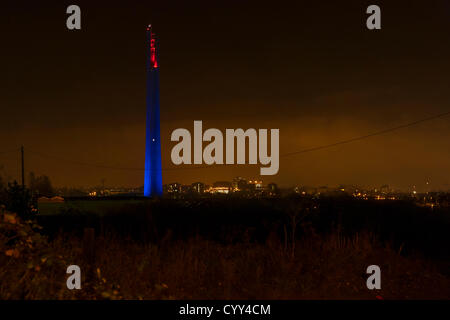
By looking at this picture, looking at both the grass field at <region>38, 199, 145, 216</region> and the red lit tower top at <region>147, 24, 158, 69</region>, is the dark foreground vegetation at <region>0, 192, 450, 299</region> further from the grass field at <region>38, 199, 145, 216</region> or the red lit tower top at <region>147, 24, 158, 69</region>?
the red lit tower top at <region>147, 24, 158, 69</region>

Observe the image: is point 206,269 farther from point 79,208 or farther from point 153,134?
point 153,134

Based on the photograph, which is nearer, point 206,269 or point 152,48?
point 206,269

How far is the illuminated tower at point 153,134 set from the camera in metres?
54.7

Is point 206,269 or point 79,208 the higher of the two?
point 206,269

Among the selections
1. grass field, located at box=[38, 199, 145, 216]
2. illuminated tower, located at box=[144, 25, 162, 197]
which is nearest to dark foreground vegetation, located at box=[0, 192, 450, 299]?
grass field, located at box=[38, 199, 145, 216]

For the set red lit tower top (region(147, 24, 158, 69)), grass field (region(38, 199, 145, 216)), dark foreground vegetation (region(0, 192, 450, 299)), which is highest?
red lit tower top (region(147, 24, 158, 69))

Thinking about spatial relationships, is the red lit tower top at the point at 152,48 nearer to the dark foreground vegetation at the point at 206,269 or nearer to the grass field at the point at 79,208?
the grass field at the point at 79,208

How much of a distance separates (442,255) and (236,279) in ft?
26.5

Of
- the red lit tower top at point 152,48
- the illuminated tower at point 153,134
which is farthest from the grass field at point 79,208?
the red lit tower top at point 152,48

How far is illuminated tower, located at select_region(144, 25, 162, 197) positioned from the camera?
54.7 meters

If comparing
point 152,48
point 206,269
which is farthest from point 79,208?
point 152,48

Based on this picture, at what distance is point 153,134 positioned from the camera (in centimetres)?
5462

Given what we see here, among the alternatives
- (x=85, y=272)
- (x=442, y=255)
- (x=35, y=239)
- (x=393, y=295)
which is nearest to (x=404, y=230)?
(x=442, y=255)

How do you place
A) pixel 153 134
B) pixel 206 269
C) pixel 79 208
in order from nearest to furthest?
pixel 206 269, pixel 79 208, pixel 153 134
